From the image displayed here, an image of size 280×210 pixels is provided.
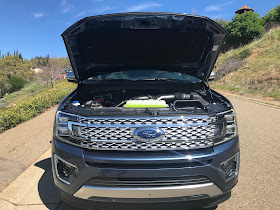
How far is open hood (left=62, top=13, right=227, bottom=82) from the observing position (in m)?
2.65

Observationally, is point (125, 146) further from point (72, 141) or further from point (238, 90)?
point (238, 90)

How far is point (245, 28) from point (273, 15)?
11.5 feet

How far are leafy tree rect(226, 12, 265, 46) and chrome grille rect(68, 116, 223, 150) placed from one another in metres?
32.3

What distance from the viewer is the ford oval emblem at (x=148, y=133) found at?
184cm

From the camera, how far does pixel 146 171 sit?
1804mm

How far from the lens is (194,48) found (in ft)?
10.3

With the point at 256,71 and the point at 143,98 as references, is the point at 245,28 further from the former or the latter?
the point at 143,98

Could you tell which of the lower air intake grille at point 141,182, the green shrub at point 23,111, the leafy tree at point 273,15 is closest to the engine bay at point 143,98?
the lower air intake grille at point 141,182

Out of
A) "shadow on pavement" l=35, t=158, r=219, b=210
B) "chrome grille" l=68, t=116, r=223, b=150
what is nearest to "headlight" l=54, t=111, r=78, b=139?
"chrome grille" l=68, t=116, r=223, b=150

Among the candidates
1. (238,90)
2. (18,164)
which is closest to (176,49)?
(18,164)

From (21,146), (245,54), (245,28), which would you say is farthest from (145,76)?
(245,28)

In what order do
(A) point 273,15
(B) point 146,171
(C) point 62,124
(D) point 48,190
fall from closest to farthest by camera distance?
1. (B) point 146,171
2. (C) point 62,124
3. (D) point 48,190
4. (A) point 273,15

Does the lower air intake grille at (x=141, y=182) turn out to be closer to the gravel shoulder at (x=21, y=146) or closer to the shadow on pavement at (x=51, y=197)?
Result: the shadow on pavement at (x=51, y=197)

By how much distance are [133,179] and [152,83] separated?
66.4 inches
